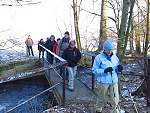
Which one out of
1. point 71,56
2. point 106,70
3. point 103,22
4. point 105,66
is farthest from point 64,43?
point 103,22

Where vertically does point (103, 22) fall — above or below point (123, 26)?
above

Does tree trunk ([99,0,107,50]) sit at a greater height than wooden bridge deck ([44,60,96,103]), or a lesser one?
greater

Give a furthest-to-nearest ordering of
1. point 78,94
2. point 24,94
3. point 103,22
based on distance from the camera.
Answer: point 103,22 < point 24,94 < point 78,94

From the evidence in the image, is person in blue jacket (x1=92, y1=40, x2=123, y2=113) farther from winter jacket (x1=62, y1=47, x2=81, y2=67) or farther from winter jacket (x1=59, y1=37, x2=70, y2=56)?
winter jacket (x1=59, y1=37, x2=70, y2=56)

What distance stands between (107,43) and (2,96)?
8527mm

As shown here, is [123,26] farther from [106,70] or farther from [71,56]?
[106,70]

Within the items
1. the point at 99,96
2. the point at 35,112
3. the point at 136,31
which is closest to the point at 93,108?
the point at 99,96

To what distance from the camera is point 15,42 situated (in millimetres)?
8516

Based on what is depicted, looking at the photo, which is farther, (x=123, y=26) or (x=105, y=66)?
(x=123, y=26)

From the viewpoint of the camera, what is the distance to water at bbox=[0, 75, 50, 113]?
12094mm

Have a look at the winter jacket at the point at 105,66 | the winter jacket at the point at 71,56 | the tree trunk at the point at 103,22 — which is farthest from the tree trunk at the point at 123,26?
the tree trunk at the point at 103,22

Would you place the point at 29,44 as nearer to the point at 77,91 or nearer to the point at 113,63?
the point at 77,91

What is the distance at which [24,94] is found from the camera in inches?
581

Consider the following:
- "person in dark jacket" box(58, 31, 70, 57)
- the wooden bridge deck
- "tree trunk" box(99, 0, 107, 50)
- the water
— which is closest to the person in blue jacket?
the wooden bridge deck
